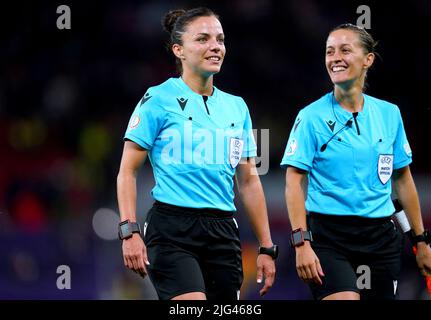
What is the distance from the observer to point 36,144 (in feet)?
39.7

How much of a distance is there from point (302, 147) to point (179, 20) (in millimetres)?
1130

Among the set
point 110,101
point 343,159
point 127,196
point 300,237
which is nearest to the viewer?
point 127,196

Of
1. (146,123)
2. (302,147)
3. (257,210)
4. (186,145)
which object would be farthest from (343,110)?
(146,123)

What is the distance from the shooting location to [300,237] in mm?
5961

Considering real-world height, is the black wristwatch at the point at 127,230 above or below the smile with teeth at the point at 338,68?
below

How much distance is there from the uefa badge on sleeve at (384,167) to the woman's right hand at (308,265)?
2.32 feet

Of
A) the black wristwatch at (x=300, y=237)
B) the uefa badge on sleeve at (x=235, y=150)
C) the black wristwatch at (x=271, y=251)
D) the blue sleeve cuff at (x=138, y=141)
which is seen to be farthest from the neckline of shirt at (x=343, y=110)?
the blue sleeve cuff at (x=138, y=141)

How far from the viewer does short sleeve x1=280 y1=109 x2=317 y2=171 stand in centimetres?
614

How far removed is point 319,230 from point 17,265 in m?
4.80

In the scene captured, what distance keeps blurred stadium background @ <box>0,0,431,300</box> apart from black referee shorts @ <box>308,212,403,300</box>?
3737 mm

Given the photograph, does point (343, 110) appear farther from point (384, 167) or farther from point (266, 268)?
point (266, 268)

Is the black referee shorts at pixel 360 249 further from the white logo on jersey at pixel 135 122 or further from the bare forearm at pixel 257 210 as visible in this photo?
the white logo on jersey at pixel 135 122

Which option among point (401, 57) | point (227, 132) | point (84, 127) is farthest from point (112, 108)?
point (227, 132)

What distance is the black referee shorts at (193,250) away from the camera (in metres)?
5.69
